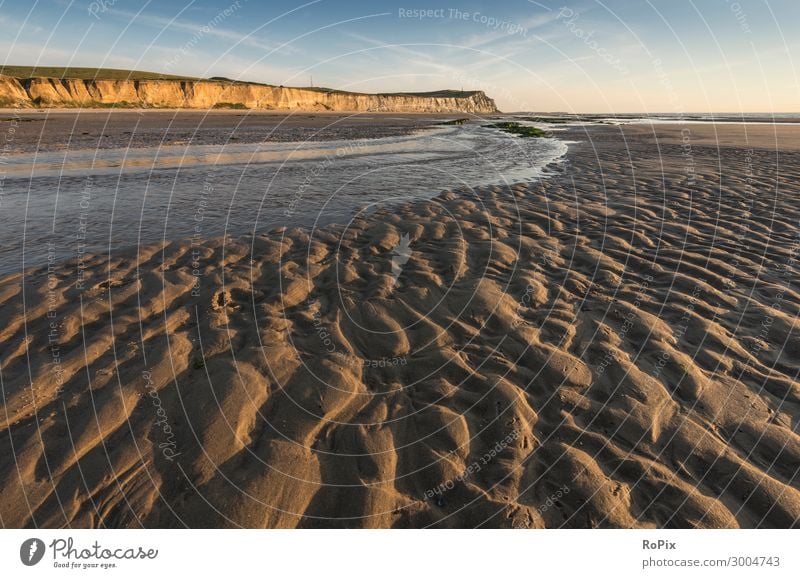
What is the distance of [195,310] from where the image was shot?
689 cm

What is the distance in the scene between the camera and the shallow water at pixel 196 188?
417 inches

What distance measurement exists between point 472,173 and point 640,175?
9.00 meters

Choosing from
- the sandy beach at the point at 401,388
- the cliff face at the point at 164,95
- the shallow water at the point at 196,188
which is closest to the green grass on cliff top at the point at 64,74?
the cliff face at the point at 164,95

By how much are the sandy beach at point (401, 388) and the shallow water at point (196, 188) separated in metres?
2.12

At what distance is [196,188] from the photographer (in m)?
15.7

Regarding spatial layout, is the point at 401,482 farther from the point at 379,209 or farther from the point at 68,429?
the point at 379,209

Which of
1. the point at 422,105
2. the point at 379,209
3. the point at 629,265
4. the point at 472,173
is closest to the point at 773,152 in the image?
the point at 472,173
